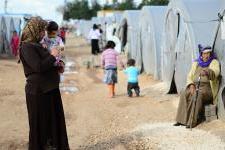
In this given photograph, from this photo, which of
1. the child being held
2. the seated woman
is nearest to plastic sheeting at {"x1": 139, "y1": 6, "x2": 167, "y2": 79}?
the seated woman

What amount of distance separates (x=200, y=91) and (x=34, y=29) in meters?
3.74

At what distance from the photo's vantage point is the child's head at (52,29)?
5.92m

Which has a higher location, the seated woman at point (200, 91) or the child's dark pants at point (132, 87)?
the seated woman at point (200, 91)

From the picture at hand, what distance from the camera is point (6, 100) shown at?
1184 centimetres

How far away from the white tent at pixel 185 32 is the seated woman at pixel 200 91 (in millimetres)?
944

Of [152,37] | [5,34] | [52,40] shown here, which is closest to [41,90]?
[52,40]

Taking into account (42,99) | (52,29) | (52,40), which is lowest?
(42,99)

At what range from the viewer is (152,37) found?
1579 cm

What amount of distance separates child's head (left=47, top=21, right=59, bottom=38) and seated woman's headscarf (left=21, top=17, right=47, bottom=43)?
25 centimetres

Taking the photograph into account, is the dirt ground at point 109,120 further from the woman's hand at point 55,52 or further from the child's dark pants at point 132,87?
the woman's hand at point 55,52

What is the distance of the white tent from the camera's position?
10.5m

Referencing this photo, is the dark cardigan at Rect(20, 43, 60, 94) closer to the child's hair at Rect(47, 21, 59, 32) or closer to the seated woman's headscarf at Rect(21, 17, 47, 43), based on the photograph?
the seated woman's headscarf at Rect(21, 17, 47, 43)

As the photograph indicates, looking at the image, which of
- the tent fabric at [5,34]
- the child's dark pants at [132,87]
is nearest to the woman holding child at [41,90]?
the child's dark pants at [132,87]

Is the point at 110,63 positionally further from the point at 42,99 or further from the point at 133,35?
the point at 133,35
